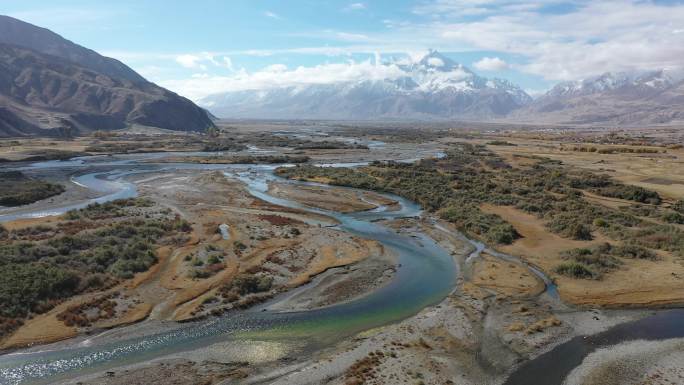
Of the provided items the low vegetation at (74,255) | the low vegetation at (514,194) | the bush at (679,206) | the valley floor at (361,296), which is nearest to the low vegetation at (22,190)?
the valley floor at (361,296)

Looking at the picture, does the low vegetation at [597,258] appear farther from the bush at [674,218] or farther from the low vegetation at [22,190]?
the low vegetation at [22,190]

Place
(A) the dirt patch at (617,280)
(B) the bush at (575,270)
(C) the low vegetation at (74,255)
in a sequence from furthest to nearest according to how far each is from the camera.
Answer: (B) the bush at (575,270), (A) the dirt patch at (617,280), (C) the low vegetation at (74,255)

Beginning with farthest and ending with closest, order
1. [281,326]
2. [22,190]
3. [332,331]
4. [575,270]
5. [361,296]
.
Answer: [22,190] → [575,270] → [361,296] → [281,326] → [332,331]

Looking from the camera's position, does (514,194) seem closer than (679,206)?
No

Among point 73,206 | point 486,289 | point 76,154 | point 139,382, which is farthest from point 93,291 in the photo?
point 76,154

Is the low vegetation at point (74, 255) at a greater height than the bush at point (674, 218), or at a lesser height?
greater

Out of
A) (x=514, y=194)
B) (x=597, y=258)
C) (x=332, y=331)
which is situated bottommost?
(x=332, y=331)

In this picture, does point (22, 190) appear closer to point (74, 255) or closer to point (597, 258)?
point (74, 255)

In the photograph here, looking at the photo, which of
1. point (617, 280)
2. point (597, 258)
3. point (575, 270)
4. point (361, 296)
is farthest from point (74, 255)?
point (597, 258)

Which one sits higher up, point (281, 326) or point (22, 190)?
point (22, 190)
